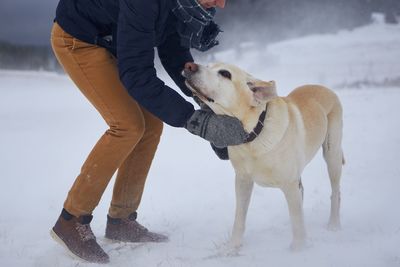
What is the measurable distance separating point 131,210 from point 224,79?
1391 mm

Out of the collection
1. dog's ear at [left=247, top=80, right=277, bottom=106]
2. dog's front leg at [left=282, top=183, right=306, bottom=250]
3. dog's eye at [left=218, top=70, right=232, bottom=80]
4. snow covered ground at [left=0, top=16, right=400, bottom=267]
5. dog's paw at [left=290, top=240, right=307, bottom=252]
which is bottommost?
snow covered ground at [left=0, top=16, right=400, bottom=267]

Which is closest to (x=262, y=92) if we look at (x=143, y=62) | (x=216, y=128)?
(x=216, y=128)

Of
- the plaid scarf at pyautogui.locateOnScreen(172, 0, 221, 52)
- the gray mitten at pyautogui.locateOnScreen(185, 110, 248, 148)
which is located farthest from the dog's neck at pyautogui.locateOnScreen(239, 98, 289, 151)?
the plaid scarf at pyautogui.locateOnScreen(172, 0, 221, 52)

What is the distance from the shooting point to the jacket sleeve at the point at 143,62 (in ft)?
8.65

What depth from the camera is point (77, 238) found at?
3047 millimetres

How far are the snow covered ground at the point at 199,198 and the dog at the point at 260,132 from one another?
381mm

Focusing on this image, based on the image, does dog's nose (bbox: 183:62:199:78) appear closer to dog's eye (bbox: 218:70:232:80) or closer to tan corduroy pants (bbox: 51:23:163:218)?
dog's eye (bbox: 218:70:232:80)

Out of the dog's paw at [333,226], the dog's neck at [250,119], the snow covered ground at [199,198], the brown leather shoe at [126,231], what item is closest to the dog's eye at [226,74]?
the dog's neck at [250,119]

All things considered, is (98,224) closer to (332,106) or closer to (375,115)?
(332,106)

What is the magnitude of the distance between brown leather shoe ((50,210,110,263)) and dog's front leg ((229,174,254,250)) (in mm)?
1033

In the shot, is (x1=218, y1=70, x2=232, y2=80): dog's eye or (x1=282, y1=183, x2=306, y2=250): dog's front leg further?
(x1=282, y1=183, x2=306, y2=250): dog's front leg

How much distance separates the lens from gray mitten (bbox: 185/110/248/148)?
280 cm

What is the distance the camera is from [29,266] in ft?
9.92

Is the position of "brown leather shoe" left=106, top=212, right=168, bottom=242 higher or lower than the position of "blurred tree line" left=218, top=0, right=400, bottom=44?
lower
